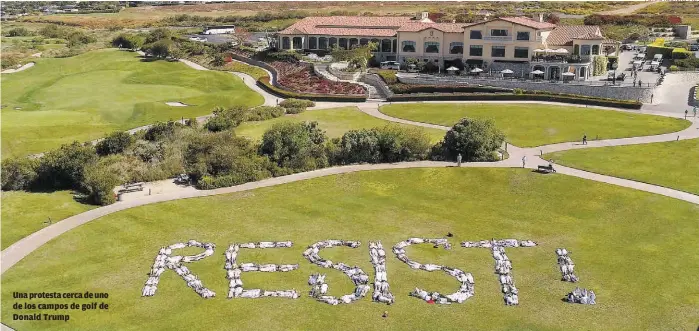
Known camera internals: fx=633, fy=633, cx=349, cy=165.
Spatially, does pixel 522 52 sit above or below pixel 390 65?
above

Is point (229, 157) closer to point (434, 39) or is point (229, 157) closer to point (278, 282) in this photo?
point (278, 282)

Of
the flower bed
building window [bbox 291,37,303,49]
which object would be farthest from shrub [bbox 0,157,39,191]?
building window [bbox 291,37,303,49]

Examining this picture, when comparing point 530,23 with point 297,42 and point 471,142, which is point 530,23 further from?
point 297,42

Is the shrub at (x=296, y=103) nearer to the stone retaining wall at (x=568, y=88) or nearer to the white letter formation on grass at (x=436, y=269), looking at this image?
the stone retaining wall at (x=568, y=88)

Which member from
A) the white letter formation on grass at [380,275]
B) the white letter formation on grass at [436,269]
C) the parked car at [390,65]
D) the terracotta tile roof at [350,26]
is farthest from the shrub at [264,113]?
the white letter formation on grass at [436,269]

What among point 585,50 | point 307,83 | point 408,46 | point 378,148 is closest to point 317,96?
point 307,83

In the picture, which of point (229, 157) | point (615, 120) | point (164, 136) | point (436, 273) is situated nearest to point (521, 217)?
point (436, 273)
